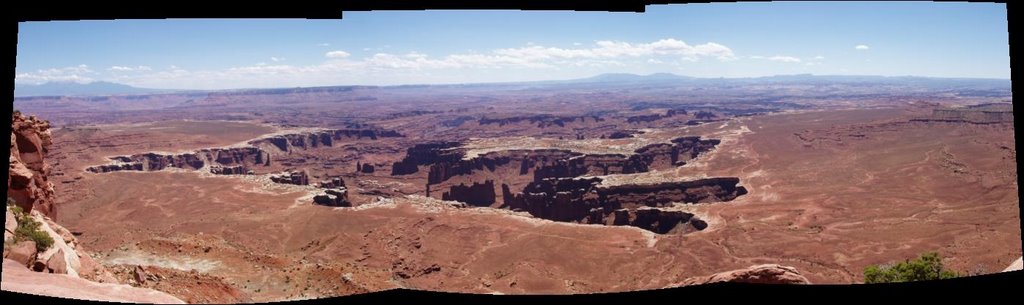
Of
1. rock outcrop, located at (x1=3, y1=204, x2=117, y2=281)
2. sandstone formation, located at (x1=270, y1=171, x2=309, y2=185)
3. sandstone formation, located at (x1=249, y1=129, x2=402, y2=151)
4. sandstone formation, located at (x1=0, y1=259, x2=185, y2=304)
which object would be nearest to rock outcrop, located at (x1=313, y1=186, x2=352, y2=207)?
sandstone formation, located at (x1=270, y1=171, x2=309, y2=185)

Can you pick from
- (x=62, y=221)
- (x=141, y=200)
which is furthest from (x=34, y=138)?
(x=141, y=200)

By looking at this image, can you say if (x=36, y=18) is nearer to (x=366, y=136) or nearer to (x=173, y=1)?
(x=173, y=1)

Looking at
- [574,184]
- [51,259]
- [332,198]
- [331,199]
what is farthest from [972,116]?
[51,259]

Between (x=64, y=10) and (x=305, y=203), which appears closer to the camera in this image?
(x=64, y=10)

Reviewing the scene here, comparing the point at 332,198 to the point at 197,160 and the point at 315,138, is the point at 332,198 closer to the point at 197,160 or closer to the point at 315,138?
the point at 197,160

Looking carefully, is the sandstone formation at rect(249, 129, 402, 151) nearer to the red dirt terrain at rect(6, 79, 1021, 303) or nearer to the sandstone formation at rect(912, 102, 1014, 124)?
the red dirt terrain at rect(6, 79, 1021, 303)
